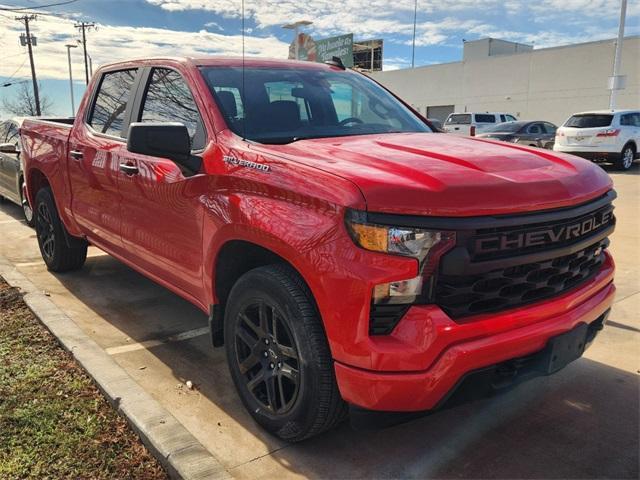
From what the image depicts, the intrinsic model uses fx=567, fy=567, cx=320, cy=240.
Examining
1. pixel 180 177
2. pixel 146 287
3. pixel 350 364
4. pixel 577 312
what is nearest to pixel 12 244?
pixel 146 287

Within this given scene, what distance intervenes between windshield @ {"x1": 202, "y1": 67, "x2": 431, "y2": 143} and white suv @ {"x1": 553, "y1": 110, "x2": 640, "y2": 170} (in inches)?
540

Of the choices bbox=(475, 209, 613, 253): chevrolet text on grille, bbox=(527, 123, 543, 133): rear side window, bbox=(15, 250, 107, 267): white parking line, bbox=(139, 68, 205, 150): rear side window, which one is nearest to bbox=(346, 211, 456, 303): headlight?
bbox=(475, 209, 613, 253): chevrolet text on grille

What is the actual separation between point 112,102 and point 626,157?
1568cm

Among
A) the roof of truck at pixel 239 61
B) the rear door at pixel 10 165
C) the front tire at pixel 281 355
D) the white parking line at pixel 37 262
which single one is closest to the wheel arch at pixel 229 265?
the front tire at pixel 281 355

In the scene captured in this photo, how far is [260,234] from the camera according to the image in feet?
8.45

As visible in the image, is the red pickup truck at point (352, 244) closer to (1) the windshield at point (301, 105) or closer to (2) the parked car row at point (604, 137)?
(1) the windshield at point (301, 105)

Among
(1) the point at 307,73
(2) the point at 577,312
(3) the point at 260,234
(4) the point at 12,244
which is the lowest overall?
(4) the point at 12,244

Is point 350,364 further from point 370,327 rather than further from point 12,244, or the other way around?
point 12,244

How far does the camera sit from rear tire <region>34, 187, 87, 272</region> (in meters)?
5.41

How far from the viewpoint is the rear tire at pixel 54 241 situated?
17.7 ft

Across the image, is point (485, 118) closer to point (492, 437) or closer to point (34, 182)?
point (34, 182)

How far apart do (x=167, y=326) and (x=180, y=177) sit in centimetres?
163

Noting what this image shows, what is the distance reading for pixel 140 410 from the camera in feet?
9.64

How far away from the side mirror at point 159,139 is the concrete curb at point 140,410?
132 cm
